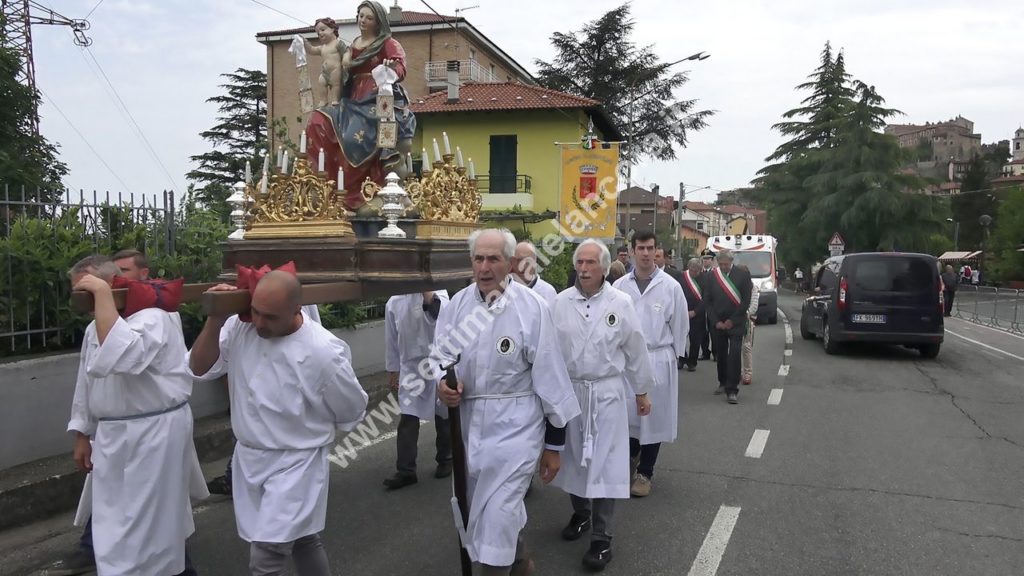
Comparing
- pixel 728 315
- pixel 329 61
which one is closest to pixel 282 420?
pixel 329 61

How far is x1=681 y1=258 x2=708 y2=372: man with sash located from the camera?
1183cm

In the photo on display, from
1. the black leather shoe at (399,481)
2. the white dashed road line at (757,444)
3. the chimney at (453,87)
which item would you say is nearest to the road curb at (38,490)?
the black leather shoe at (399,481)

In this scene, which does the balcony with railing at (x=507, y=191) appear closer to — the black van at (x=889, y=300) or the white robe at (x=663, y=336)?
the black van at (x=889, y=300)

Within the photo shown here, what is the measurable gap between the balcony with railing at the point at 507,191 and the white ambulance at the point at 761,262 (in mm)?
9800

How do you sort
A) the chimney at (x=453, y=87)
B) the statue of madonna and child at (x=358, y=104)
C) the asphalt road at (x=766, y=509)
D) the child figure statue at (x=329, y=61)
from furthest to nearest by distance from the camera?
the chimney at (x=453, y=87) < the child figure statue at (x=329, y=61) < the statue of madonna and child at (x=358, y=104) < the asphalt road at (x=766, y=509)

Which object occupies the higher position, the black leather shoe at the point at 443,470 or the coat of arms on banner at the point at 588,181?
the coat of arms on banner at the point at 588,181

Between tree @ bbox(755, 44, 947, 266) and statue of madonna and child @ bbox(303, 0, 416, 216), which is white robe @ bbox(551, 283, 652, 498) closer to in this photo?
statue of madonna and child @ bbox(303, 0, 416, 216)

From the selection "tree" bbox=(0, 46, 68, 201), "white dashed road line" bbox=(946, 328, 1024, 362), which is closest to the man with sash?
"white dashed road line" bbox=(946, 328, 1024, 362)

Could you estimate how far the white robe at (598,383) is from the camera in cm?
435

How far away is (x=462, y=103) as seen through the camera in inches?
1140

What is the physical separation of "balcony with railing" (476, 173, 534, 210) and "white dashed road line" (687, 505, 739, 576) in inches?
984

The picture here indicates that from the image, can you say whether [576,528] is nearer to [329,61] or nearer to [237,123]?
[329,61]

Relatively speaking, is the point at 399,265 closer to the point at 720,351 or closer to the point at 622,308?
the point at 622,308

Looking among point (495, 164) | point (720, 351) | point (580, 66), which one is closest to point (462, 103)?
point (495, 164)
